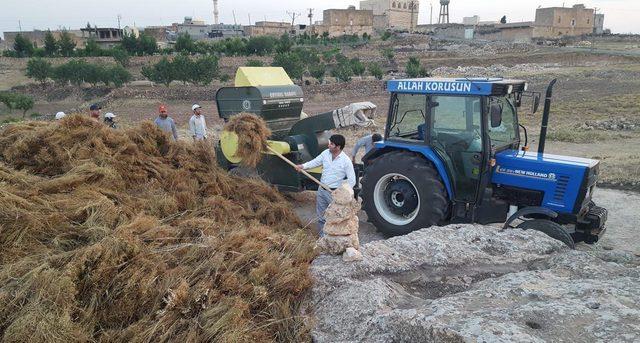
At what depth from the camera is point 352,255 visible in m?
4.24

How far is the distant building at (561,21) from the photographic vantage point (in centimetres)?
6519

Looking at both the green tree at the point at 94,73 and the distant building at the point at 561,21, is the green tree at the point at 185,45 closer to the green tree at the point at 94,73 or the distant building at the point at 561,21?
the green tree at the point at 94,73

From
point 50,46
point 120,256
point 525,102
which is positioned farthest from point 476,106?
point 50,46

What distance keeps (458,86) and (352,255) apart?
2630 mm

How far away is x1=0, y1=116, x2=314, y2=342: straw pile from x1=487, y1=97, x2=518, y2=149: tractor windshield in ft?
8.94

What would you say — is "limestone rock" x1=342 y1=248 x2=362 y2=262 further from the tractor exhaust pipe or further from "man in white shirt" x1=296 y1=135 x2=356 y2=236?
the tractor exhaust pipe

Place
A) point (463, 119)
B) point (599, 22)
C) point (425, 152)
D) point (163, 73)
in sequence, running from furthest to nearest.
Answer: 1. point (599, 22)
2. point (163, 73)
3. point (425, 152)
4. point (463, 119)

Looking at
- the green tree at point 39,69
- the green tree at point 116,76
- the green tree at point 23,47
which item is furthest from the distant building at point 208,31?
the green tree at point 116,76

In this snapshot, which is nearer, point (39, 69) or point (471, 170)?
point (471, 170)

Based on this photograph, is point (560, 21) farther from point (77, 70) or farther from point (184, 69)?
point (77, 70)

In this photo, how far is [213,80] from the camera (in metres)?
35.0

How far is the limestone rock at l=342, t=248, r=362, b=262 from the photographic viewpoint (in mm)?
4234

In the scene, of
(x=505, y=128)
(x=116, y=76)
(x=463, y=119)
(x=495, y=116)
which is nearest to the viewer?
(x=495, y=116)

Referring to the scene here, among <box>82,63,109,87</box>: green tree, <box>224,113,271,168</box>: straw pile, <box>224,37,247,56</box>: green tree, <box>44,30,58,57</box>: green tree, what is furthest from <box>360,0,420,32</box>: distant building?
<box>224,113,271,168</box>: straw pile
